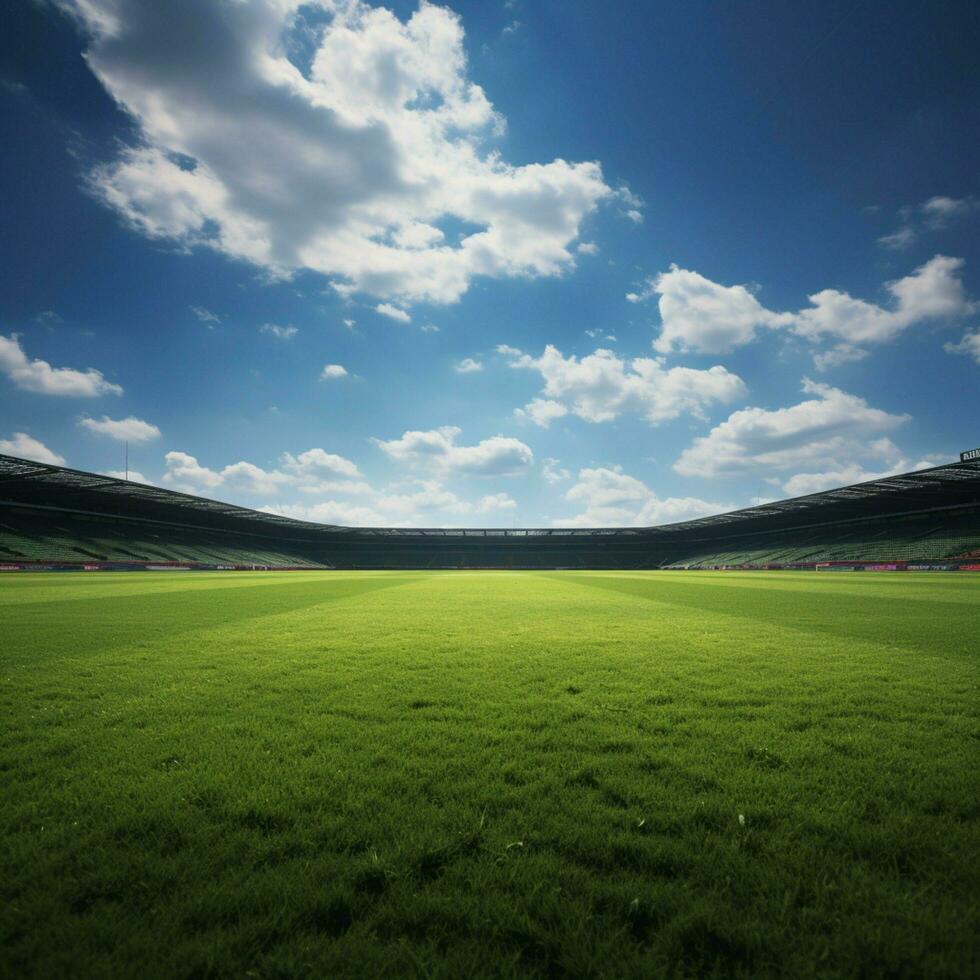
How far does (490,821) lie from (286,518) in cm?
8332

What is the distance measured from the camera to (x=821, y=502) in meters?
59.2

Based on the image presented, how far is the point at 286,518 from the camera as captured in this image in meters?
79.6

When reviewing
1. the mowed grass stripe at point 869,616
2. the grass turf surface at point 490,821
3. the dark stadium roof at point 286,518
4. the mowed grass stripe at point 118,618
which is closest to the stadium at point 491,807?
the grass turf surface at point 490,821

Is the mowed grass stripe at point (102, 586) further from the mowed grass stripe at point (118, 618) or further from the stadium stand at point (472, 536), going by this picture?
the stadium stand at point (472, 536)

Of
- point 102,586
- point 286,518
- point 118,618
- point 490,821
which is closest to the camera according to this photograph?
point 490,821

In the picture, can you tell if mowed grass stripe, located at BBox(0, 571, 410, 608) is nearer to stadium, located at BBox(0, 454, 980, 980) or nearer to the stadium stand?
stadium, located at BBox(0, 454, 980, 980)

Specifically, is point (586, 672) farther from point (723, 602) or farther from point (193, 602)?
point (193, 602)

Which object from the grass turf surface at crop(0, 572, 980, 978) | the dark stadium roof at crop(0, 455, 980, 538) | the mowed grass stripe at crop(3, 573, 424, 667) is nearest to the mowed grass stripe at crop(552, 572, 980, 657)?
the grass turf surface at crop(0, 572, 980, 978)

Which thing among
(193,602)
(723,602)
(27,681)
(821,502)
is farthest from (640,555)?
(27,681)

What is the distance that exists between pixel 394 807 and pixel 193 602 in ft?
49.0

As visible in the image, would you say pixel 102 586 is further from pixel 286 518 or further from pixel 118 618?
pixel 286 518

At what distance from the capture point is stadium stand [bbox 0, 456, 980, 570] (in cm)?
4703

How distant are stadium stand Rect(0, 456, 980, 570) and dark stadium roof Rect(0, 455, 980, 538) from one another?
0.56 ft

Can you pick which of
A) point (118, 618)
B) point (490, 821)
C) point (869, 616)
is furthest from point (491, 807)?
point (869, 616)
